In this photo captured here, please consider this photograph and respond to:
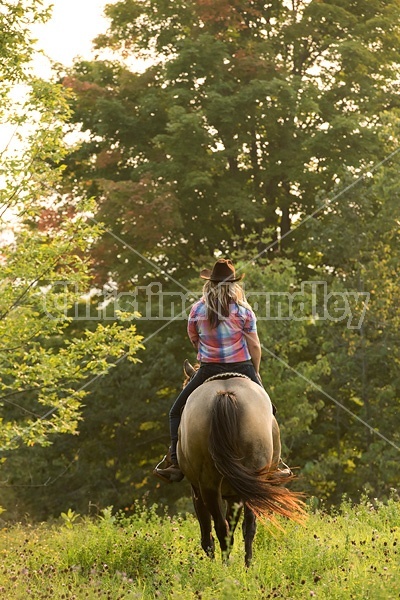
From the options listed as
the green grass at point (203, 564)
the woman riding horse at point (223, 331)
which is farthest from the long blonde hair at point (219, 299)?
the green grass at point (203, 564)

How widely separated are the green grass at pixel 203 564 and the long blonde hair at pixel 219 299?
7.05 ft

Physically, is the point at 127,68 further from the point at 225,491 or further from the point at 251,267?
the point at 225,491

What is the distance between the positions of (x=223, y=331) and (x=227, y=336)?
2.5 inches

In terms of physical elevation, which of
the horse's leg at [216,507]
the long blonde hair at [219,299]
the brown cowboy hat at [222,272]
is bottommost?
the horse's leg at [216,507]

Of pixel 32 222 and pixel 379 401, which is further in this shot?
pixel 32 222

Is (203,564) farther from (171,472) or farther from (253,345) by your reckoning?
(253,345)

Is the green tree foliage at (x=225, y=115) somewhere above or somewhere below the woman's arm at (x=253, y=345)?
above

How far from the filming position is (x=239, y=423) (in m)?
7.31

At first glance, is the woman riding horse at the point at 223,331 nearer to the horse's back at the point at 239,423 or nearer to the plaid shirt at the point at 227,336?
the plaid shirt at the point at 227,336

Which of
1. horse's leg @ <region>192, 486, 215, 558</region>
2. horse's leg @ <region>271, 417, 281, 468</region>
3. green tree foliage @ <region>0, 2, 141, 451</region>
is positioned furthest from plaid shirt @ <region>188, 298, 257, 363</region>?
green tree foliage @ <region>0, 2, 141, 451</region>

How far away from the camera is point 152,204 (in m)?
22.5

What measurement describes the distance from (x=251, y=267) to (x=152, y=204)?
360 cm

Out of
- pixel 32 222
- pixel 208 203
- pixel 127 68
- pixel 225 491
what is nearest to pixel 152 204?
pixel 208 203

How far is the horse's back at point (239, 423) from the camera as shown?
24.1ft
